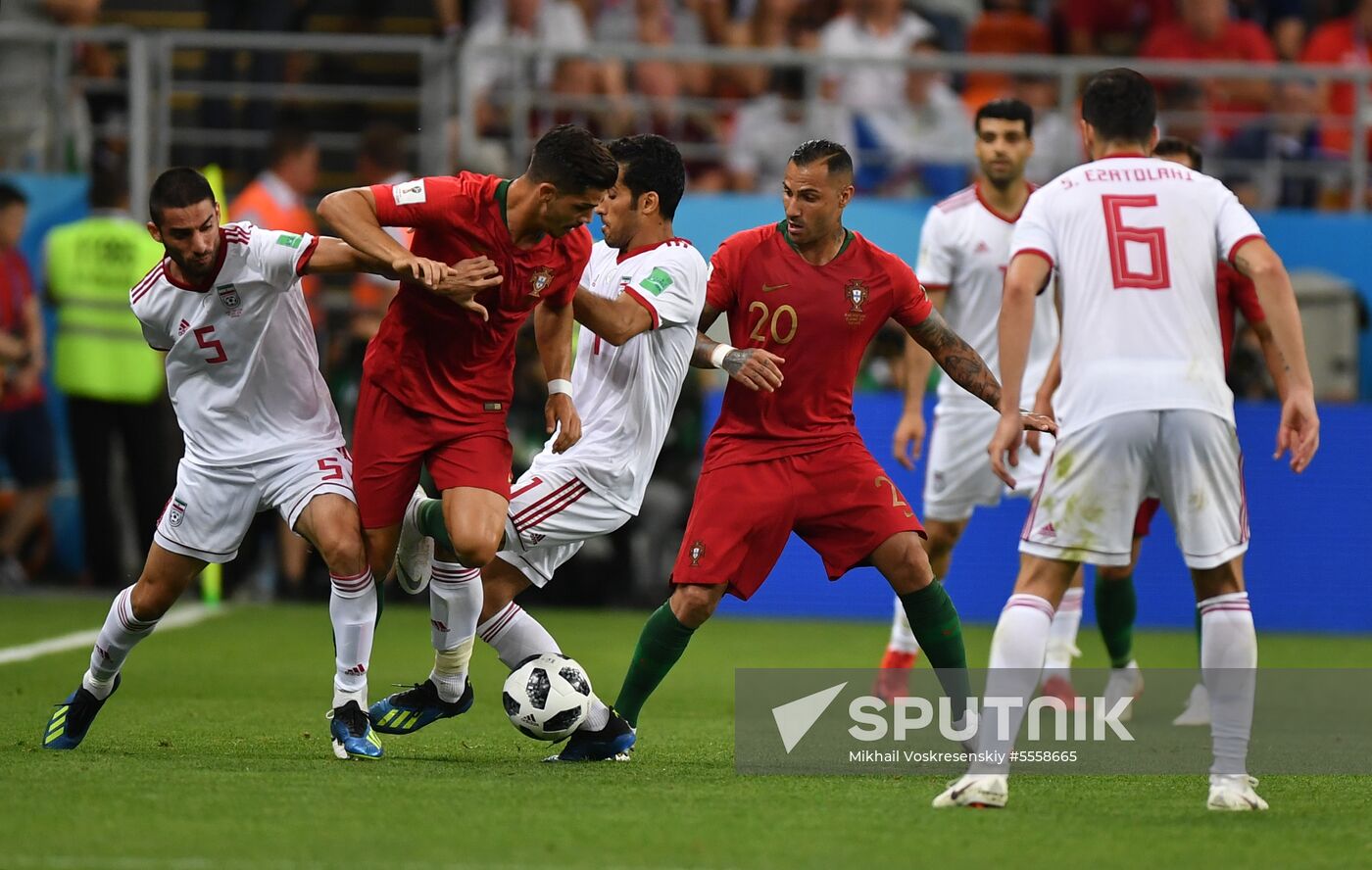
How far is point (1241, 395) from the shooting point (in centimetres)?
1354

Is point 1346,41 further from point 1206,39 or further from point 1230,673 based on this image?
point 1230,673

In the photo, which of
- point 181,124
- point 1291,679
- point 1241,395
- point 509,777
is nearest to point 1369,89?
point 1241,395

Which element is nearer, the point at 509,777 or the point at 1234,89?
the point at 509,777

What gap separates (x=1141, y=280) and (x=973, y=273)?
3.47 meters

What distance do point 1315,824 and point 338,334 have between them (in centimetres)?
983

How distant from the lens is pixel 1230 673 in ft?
18.6

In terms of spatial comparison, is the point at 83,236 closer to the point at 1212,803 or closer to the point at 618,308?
the point at 618,308

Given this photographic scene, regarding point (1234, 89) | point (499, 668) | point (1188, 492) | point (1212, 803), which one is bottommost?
point (499, 668)

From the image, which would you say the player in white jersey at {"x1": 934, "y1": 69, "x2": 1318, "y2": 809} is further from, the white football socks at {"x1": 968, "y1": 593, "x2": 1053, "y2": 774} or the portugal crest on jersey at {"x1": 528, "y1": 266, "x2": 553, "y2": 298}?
the portugal crest on jersey at {"x1": 528, "y1": 266, "x2": 553, "y2": 298}

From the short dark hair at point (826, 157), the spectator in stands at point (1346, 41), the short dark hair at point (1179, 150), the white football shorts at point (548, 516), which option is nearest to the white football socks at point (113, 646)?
the white football shorts at point (548, 516)

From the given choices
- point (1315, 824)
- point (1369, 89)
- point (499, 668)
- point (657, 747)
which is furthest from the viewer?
point (1369, 89)

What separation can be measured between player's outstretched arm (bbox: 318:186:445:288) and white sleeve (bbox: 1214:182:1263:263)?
2521 millimetres

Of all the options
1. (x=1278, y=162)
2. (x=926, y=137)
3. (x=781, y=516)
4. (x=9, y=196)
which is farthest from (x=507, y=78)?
(x=781, y=516)

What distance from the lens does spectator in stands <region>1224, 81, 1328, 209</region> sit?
1432 centimetres
